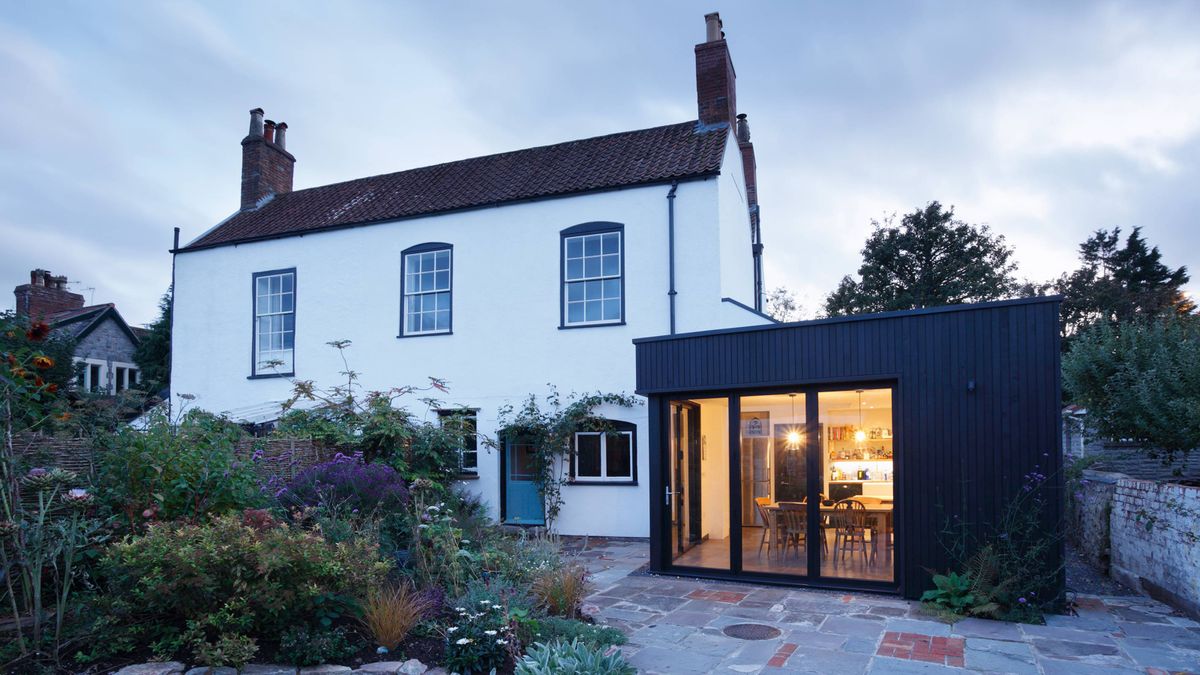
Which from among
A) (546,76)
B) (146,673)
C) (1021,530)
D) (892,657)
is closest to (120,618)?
(146,673)

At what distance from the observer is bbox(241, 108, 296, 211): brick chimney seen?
58.8 feet

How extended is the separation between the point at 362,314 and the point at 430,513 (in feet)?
26.0

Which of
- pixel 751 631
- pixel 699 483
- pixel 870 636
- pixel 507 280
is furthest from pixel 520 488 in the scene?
pixel 870 636

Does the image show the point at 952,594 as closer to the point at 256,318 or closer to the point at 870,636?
the point at 870,636

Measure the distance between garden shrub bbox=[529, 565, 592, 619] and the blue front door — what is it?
6615 millimetres

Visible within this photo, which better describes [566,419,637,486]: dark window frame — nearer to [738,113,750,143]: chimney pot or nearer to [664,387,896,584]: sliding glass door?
[664,387,896,584]: sliding glass door

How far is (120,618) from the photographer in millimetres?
5180

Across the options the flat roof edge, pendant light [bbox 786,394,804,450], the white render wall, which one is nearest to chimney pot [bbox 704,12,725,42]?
the white render wall

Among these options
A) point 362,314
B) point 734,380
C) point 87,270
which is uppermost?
point 87,270

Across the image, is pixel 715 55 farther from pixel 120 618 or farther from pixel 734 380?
pixel 120 618

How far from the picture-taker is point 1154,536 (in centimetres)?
800

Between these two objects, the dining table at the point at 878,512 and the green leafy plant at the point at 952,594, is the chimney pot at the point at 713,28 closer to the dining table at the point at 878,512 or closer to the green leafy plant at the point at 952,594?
the dining table at the point at 878,512

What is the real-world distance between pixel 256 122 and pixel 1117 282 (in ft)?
108

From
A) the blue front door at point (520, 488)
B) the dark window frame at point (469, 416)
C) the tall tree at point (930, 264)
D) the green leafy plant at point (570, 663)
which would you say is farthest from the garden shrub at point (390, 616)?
the tall tree at point (930, 264)
